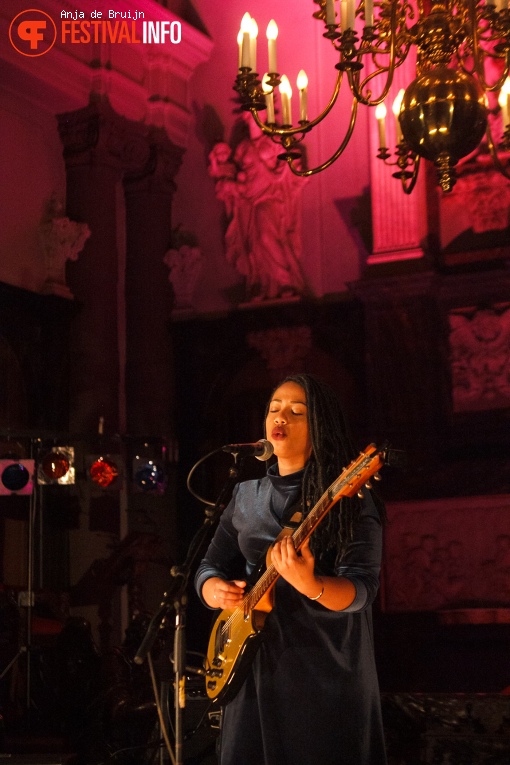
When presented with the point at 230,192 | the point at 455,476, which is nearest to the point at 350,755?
the point at 455,476

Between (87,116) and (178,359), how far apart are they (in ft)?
7.57

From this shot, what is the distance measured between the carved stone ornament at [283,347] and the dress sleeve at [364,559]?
608 cm

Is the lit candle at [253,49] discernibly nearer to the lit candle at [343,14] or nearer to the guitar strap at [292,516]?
the lit candle at [343,14]

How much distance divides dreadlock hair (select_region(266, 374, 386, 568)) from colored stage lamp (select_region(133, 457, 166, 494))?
4953mm

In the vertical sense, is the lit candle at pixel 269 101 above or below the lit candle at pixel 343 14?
below

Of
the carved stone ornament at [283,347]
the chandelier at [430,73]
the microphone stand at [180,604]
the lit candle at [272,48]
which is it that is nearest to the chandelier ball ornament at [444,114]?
the chandelier at [430,73]

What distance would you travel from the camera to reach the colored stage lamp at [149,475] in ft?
25.1

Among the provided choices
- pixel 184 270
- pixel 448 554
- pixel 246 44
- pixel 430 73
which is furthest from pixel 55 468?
pixel 430 73

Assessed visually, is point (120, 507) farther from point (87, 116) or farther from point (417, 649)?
point (87, 116)

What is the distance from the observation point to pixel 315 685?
2447mm

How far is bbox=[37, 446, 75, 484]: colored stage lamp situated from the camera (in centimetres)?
729

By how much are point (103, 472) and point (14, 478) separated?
0.67m

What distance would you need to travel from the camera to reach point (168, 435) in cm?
902

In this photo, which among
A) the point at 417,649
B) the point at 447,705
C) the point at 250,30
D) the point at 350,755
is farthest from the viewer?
the point at 417,649
